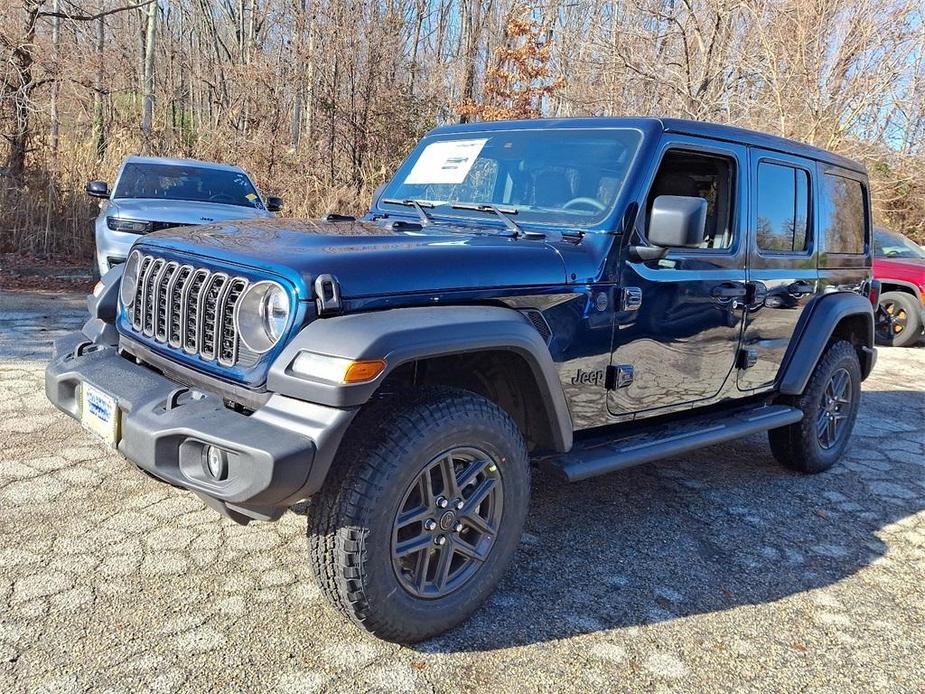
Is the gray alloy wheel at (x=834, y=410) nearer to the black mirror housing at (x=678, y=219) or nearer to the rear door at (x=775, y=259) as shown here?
the rear door at (x=775, y=259)

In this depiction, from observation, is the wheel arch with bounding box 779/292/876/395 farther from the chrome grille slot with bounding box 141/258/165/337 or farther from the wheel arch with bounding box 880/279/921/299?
the wheel arch with bounding box 880/279/921/299

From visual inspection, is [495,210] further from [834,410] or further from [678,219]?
[834,410]

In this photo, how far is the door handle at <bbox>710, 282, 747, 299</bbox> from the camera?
3.59 m

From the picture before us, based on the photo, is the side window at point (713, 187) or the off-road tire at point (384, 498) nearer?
the off-road tire at point (384, 498)

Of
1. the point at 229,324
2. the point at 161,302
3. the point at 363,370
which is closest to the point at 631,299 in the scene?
the point at 363,370

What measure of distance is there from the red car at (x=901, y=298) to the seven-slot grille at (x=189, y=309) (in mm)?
9570

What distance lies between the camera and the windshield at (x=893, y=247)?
10551mm

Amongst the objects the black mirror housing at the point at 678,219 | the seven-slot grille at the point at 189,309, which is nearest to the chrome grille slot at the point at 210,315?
the seven-slot grille at the point at 189,309

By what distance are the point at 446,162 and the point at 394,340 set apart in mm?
1794

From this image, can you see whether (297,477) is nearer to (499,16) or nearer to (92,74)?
(92,74)

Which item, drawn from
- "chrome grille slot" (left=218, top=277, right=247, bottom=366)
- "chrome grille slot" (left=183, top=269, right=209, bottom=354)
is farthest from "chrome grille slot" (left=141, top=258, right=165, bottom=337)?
"chrome grille slot" (left=218, top=277, right=247, bottom=366)

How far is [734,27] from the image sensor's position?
15461mm

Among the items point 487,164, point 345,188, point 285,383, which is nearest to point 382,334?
point 285,383

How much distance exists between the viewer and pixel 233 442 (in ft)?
7.22
